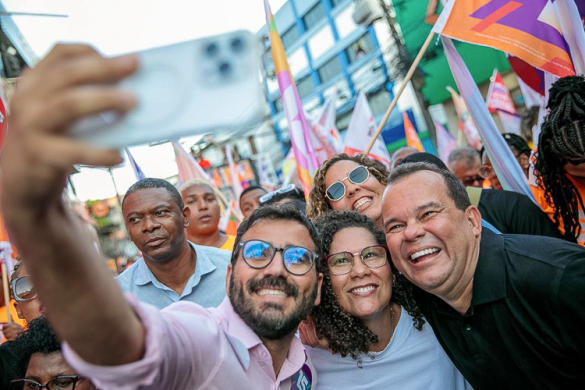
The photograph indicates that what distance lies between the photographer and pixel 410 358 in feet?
7.42

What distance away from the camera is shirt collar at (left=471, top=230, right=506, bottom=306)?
6.44ft

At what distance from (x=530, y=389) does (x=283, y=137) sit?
117ft

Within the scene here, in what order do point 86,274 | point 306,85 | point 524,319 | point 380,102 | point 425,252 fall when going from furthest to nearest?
point 306,85
point 380,102
point 425,252
point 524,319
point 86,274

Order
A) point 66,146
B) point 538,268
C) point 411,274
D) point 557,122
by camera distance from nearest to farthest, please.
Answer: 1. point 66,146
2. point 538,268
3. point 411,274
4. point 557,122

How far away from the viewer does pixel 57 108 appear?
2.38ft

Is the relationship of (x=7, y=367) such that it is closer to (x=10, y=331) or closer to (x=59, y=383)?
(x=59, y=383)

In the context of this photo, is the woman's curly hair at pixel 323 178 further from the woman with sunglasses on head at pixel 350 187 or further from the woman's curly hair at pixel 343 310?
the woman's curly hair at pixel 343 310

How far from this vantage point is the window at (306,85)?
3621cm

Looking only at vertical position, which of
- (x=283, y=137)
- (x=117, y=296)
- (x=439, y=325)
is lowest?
(x=439, y=325)

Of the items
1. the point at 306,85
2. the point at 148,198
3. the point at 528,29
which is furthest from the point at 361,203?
the point at 306,85

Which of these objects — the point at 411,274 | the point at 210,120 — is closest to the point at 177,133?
the point at 210,120

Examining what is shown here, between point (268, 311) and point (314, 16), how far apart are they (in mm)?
36860

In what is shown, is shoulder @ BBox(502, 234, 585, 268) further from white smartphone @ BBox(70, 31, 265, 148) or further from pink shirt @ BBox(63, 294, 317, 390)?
white smartphone @ BBox(70, 31, 265, 148)

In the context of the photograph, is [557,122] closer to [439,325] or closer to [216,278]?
[439,325]
